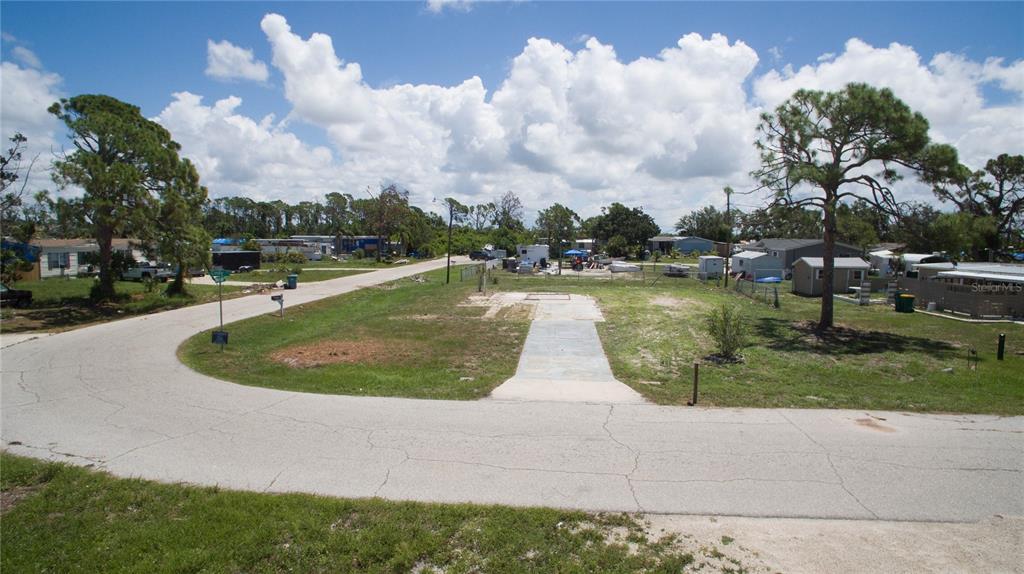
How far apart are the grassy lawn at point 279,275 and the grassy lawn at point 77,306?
24.7 feet

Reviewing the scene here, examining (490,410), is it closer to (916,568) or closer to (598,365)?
(598,365)

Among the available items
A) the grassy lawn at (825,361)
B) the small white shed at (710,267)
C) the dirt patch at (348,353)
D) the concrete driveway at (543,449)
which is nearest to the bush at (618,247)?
the small white shed at (710,267)

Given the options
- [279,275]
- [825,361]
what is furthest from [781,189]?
[279,275]

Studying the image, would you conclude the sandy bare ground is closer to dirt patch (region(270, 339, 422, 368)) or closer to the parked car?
dirt patch (region(270, 339, 422, 368))

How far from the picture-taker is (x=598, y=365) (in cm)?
1461

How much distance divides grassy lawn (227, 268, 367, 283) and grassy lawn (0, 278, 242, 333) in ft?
24.7

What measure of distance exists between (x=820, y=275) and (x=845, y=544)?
32.8 meters

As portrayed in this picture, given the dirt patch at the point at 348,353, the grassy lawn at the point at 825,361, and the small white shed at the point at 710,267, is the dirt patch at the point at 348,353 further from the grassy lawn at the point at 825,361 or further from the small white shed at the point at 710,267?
the small white shed at the point at 710,267

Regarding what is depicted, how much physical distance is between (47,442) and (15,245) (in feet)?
122

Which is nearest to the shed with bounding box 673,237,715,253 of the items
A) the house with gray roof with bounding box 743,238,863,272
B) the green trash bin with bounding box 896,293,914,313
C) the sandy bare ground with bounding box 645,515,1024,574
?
the house with gray roof with bounding box 743,238,863,272

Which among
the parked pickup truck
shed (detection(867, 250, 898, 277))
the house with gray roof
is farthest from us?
the house with gray roof

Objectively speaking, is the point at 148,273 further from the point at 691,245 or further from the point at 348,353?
the point at 691,245

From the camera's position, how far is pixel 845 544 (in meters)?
5.61

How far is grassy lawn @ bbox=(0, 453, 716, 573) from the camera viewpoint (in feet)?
16.9
